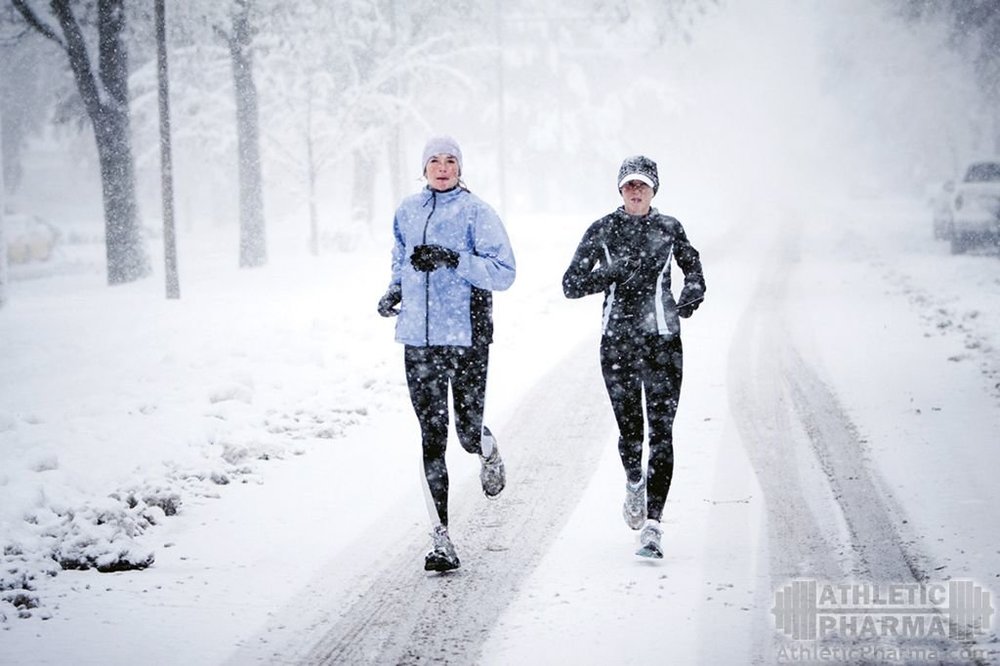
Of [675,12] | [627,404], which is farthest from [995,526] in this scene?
[675,12]

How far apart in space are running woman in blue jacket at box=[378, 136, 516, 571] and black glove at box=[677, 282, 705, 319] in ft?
3.22

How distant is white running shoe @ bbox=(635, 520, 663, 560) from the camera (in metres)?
5.10

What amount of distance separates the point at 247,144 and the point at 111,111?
149 inches

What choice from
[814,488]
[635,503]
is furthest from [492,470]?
[814,488]

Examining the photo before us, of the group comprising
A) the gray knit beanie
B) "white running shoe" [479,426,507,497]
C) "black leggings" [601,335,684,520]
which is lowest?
"white running shoe" [479,426,507,497]

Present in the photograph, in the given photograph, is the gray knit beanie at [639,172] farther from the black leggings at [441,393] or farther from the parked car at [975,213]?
the parked car at [975,213]

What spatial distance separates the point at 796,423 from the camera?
8.14 metres

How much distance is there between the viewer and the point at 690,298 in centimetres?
520

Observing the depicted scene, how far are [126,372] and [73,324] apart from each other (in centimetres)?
413

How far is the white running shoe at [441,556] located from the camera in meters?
5.02

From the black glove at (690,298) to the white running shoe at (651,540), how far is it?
121 cm

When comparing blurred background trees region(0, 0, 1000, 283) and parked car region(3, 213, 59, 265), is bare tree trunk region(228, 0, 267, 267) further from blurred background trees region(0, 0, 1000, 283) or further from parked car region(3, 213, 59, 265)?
parked car region(3, 213, 59, 265)

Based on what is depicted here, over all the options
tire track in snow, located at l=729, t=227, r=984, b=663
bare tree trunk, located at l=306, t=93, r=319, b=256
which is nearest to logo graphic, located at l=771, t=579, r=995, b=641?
tire track in snow, located at l=729, t=227, r=984, b=663

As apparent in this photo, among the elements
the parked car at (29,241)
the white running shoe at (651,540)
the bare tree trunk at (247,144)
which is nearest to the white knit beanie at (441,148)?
the white running shoe at (651,540)
